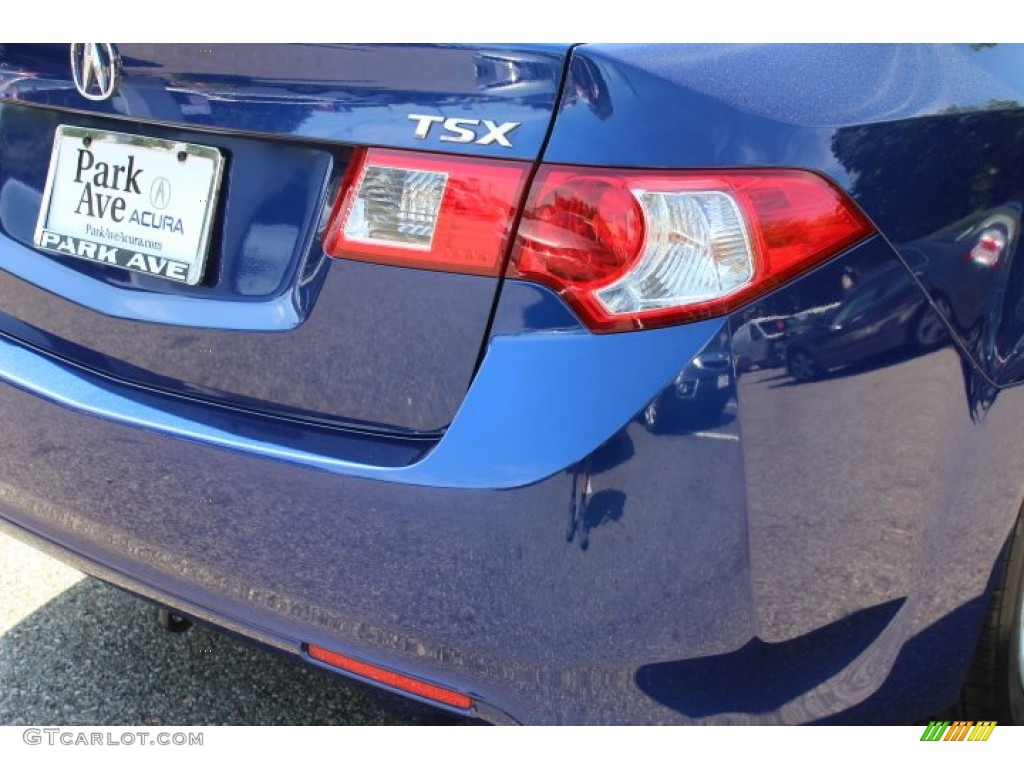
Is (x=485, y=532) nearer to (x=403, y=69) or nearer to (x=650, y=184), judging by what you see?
(x=650, y=184)

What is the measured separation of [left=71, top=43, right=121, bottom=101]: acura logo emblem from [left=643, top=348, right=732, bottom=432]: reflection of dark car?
0.95 metres

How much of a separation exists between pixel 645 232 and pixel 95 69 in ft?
2.92

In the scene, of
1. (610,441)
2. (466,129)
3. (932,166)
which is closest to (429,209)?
(466,129)

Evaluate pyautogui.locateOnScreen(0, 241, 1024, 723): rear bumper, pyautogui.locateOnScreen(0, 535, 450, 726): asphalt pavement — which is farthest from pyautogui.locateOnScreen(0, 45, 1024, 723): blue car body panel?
pyautogui.locateOnScreen(0, 535, 450, 726): asphalt pavement

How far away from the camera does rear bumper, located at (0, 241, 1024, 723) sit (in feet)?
4.78

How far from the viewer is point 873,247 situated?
1.49 metres

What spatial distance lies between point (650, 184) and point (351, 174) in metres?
0.41

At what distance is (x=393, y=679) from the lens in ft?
5.57

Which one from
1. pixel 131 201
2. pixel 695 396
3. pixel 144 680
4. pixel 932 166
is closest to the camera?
pixel 695 396

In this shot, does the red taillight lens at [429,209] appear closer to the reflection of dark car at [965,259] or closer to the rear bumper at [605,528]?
the rear bumper at [605,528]

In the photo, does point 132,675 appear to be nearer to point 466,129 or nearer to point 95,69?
point 95,69

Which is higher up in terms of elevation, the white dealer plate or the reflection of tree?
the reflection of tree

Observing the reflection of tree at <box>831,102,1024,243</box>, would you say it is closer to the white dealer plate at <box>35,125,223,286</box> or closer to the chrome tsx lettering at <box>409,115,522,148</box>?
the chrome tsx lettering at <box>409,115,522,148</box>

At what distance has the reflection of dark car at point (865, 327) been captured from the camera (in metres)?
1.48
